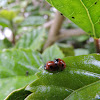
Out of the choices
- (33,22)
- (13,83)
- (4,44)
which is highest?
(33,22)

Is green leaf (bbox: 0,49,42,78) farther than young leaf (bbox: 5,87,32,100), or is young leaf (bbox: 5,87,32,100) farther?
green leaf (bbox: 0,49,42,78)

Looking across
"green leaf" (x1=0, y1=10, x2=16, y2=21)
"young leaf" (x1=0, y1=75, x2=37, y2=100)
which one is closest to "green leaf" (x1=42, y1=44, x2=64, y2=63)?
"young leaf" (x1=0, y1=75, x2=37, y2=100)

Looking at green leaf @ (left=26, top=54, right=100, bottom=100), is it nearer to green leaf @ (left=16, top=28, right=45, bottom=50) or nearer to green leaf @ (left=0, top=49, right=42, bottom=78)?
green leaf @ (left=0, top=49, right=42, bottom=78)

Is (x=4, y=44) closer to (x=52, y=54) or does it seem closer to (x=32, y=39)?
(x=32, y=39)

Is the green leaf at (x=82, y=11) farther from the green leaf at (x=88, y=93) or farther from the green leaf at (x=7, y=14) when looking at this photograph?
the green leaf at (x=7, y=14)

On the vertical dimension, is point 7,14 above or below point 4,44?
above

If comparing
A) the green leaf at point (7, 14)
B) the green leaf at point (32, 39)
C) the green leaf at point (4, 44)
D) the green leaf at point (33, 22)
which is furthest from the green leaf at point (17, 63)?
the green leaf at point (33, 22)

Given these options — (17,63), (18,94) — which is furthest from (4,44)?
(18,94)
